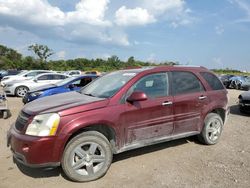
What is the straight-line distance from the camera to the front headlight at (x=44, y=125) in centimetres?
412

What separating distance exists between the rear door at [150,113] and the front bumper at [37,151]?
4.09ft

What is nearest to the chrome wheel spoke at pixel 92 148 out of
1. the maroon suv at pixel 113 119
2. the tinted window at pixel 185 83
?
the maroon suv at pixel 113 119

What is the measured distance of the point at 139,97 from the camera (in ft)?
15.5

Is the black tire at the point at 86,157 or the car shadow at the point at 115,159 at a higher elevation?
the black tire at the point at 86,157

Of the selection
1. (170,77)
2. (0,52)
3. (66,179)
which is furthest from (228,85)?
(0,52)

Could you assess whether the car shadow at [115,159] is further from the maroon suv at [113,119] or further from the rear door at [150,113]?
the rear door at [150,113]

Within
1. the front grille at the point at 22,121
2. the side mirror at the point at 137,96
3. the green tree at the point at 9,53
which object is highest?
the green tree at the point at 9,53

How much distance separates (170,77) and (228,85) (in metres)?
25.7

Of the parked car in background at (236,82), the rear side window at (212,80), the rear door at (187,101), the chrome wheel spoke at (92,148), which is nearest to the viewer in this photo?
the chrome wheel spoke at (92,148)

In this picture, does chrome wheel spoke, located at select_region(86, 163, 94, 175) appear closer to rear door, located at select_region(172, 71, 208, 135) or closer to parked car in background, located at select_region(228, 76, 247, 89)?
rear door, located at select_region(172, 71, 208, 135)

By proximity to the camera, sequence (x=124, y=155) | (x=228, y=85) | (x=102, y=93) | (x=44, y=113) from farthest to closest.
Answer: (x=228, y=85) < (x=124, y=155) < (x=102, y=93) < (x=44, y=113)

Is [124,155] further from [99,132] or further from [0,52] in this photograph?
[0,52]

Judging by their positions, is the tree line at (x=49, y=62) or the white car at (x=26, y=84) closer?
the white car at (x=26, y=84)

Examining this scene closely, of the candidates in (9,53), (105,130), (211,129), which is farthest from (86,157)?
(9,53)
